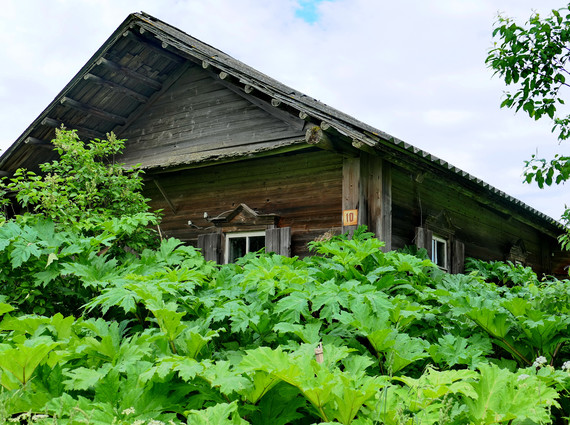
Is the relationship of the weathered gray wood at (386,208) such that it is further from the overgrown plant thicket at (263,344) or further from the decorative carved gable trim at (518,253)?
the decorative carved gable trim at (518,253)

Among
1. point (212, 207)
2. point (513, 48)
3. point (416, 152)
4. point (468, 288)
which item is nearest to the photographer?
point (468, 288)

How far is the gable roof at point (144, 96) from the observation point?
7879mm

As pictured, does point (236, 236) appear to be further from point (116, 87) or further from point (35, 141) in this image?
point (35, 141)

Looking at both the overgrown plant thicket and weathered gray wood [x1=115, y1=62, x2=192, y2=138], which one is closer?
the overgrown plant thicket

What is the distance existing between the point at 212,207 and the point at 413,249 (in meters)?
3.61

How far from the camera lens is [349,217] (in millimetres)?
7922

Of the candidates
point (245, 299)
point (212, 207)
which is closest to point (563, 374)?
point (245, 299)

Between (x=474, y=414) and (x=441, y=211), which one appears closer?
(x=474, y=414)

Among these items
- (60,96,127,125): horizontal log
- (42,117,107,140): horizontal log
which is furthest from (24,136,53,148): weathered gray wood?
(60,96,127,125): horizontal log

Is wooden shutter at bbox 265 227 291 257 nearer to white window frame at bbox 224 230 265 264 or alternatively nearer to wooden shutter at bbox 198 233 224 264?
white window frame at bbox 224 230 265 264

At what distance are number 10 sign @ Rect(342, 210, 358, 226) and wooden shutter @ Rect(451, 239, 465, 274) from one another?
11.1 ft

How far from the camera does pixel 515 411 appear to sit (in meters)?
2.63

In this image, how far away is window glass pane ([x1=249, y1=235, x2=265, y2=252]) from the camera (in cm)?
913

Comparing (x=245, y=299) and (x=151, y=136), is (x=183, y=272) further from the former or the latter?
(x=151, y=136)
